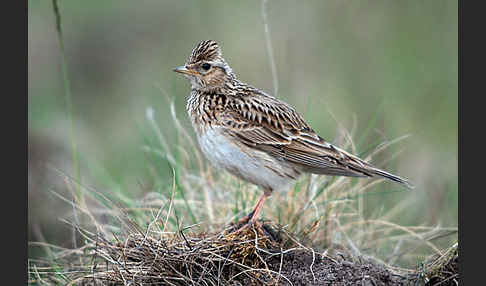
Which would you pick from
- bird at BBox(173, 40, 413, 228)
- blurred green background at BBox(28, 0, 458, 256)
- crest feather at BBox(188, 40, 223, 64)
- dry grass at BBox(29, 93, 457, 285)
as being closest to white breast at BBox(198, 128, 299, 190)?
bird at BBox(173, 40, 413, 228)

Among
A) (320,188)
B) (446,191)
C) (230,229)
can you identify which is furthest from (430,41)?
(230,229)

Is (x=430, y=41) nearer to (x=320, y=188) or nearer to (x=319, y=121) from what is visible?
(x=319, y=121)

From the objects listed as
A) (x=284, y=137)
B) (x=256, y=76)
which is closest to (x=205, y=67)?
(x=284, y=137)

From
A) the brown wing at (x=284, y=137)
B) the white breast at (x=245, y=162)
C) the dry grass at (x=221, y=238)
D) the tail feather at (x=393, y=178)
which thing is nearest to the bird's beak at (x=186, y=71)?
the brown wing at (x=284, y=137)

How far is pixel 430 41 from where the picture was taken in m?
9.85

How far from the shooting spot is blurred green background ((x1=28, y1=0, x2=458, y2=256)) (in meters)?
9.07

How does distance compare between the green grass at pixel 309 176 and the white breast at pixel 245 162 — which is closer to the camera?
the white breast at pixel 245 162

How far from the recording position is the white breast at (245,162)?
18.4 feet

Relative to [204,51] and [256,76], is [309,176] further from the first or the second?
[256,76]

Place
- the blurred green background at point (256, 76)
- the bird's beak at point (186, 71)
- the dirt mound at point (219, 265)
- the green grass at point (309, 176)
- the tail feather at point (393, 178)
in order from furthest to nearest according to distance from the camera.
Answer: the blurred green background at point (256, 76)
the green grass at point (309, 176)
the bird's beak at point (186, 71)
the tail feather at point (393, 178)
the dirt mound at point (219, 265)

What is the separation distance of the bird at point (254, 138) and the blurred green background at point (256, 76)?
227cm

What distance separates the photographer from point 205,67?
5.98m

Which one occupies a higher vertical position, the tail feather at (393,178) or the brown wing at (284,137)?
the brown wing at (284,137)

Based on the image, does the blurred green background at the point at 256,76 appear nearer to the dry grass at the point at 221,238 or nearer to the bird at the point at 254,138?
the dry grass at the point at 221,238
